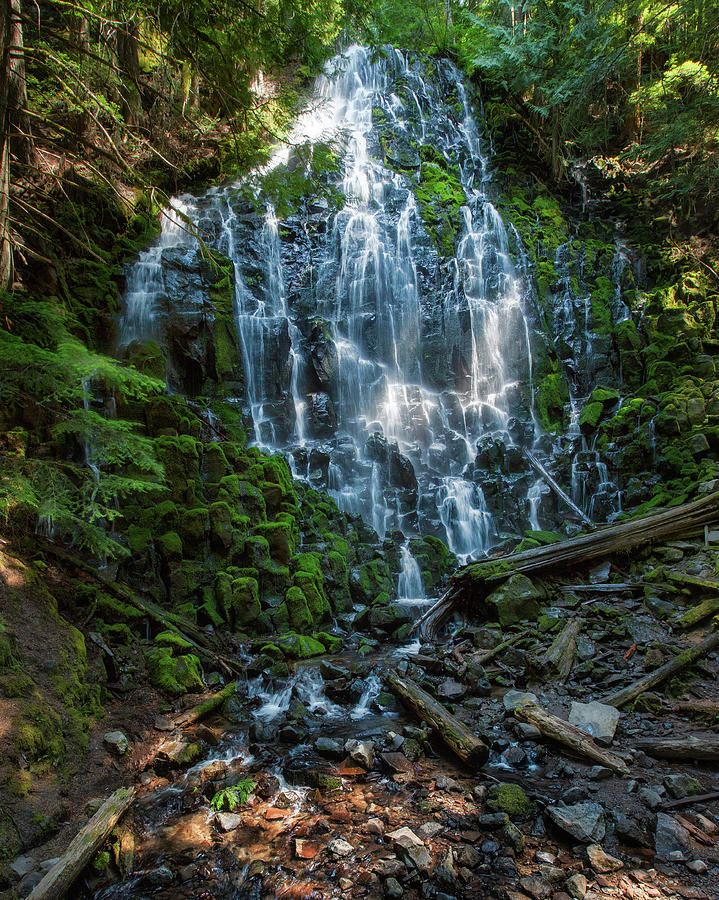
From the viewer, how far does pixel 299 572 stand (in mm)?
8344

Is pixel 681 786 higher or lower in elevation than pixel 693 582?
lower

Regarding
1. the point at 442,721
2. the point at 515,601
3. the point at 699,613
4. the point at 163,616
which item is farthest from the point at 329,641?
the point at 699,613

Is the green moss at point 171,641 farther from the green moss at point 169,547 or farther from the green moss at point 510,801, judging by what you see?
the green moss at point 510,801

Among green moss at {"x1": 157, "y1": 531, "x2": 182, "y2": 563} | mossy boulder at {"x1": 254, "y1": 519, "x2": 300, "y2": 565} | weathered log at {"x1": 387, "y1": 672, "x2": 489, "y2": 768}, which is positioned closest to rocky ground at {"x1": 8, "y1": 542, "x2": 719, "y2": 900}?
weathered log at {"x1": 387, "y1": 672, "x2": 489, "y2": 768}

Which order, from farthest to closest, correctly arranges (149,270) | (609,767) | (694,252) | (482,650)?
1. (694,252)
2. (149,270)
3. (482,650)
4. (609,767)

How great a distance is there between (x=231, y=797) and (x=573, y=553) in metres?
6.74

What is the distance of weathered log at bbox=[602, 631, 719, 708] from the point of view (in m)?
4.84

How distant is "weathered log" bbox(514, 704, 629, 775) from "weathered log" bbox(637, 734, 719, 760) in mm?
329

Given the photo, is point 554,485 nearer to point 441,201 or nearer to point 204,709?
point 204,709

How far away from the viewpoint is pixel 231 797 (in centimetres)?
384

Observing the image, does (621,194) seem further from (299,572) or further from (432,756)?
(432,756)

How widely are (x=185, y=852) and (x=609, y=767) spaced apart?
331 centimetres

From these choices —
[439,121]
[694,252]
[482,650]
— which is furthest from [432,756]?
[439,121]

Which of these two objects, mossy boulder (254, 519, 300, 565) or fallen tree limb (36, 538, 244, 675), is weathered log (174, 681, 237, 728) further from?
mossy boulder (254, 519, 300, 565)
